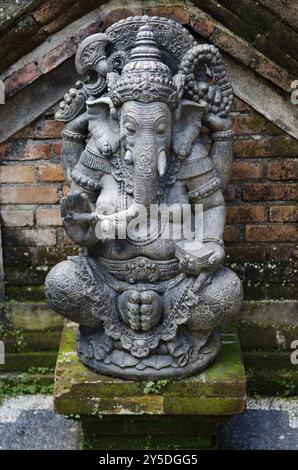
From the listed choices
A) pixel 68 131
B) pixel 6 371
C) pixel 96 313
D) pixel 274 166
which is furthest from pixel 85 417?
pixel 274 166

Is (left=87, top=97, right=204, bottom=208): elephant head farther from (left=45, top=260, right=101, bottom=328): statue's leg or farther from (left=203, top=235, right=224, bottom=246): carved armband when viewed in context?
(left=45, top=260, right=101, bottom=328): statue's leg

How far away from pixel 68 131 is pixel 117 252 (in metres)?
0.60

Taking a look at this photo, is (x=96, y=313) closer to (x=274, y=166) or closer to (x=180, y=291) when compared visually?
(x=180, y=291)

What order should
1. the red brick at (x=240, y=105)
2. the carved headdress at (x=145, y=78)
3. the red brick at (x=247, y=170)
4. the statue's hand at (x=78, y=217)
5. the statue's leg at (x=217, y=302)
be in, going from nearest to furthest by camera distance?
the carved headdress at (x=145, y=78), the statue's hand at (x=78, y=217), the statue's leg at (x=217, y=302), the red brick at (x=240, y=105), the red brick at (x=247, y=170)

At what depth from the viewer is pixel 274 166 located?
371 centimetres

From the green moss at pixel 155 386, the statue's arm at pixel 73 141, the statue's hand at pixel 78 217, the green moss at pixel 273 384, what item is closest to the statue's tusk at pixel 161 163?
the statue's hand at pixel 78 217

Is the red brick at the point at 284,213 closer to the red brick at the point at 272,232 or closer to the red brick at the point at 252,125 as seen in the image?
the red brick at the point at 272,232

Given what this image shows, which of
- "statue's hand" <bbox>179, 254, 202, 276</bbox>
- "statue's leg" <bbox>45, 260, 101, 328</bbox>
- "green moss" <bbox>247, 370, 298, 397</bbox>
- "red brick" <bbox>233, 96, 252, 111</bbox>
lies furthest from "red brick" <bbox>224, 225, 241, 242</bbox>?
"statue's leg" <bbox>45, 260, 101, 328</bbox>

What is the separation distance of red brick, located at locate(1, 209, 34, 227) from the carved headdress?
117cm

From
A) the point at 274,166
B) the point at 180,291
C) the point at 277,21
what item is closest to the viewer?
the point at 180,291

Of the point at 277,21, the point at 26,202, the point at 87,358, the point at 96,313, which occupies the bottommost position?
the point at 87,358

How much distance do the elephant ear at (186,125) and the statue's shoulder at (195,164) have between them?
0.12 feet

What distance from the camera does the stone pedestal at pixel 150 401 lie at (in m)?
3.00

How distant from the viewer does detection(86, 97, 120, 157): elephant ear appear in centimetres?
293
